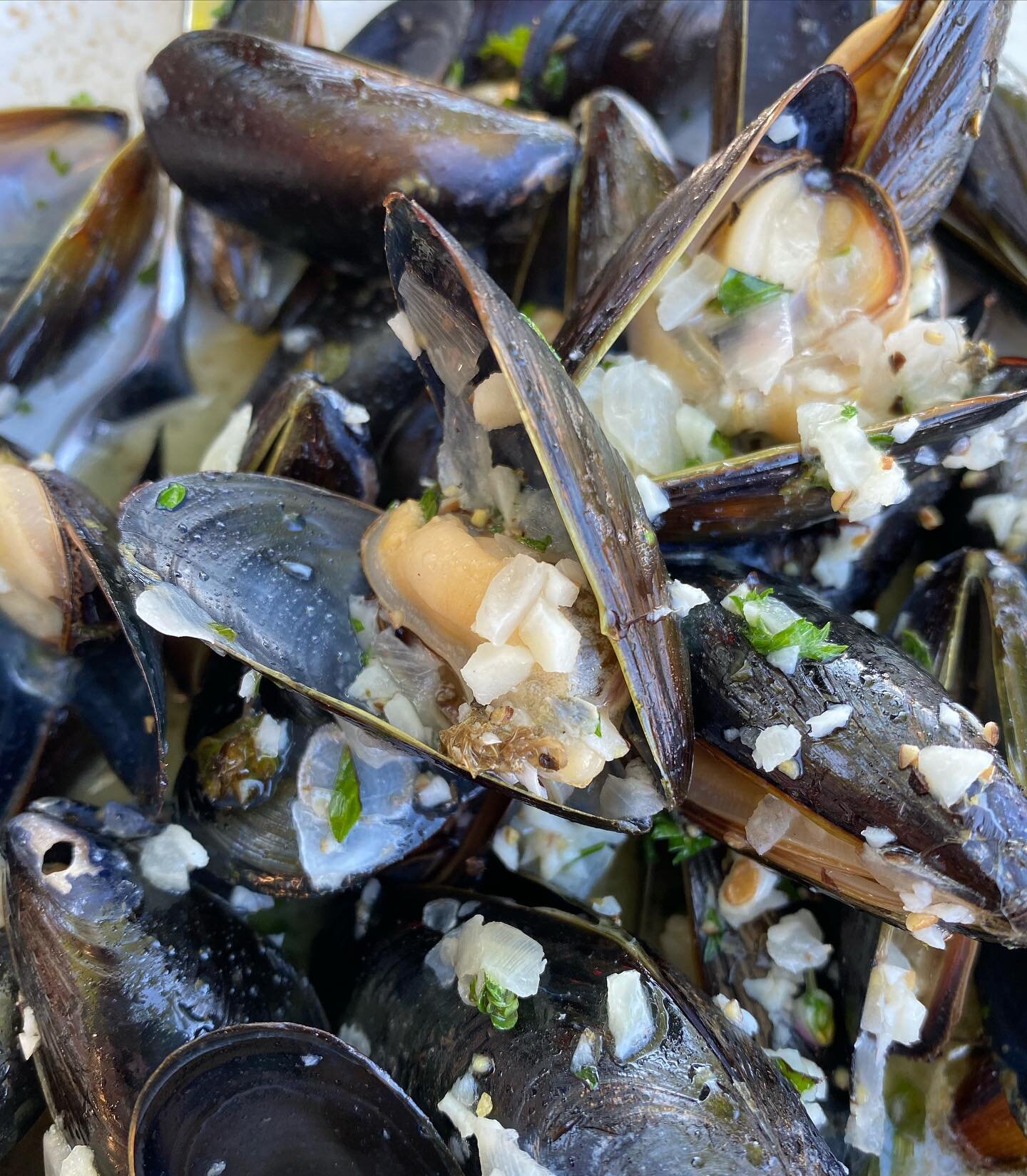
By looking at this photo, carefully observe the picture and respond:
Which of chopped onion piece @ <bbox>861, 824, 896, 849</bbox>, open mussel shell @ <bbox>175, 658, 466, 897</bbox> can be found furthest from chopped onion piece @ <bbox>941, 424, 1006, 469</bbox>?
open mussel shell @ <bbox>175, 658, 466, 897</bbox>

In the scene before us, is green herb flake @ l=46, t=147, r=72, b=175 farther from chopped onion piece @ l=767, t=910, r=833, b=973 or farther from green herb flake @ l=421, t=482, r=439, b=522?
chopped onion piece @ l=767, t=910, r=833, b=973

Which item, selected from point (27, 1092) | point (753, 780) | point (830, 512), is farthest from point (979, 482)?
point (27, 1092)

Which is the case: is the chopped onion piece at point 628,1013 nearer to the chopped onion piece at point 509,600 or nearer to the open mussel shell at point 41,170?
the chopped onion piece at point 509,600

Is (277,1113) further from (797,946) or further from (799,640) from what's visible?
(799,640)

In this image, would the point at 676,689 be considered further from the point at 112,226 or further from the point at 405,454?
the point at 112,226

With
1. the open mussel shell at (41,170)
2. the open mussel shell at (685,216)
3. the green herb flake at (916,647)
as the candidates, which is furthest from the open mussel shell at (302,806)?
the open mussel shell at (41,170)

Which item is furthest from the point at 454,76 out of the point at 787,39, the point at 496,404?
the point at 496,404
